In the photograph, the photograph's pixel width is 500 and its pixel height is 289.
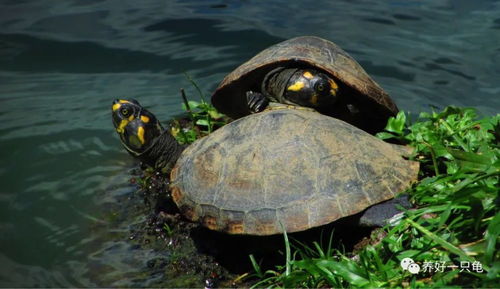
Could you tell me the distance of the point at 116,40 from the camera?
31.6 feet

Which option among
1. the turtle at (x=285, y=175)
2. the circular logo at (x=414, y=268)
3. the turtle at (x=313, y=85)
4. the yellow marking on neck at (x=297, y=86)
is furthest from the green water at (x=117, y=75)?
the circular logo at (x=414, y=268)

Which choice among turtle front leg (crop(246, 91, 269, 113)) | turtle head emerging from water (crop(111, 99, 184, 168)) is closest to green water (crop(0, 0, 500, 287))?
turtle head emerging from water (crop(111, 99, 184, 168))

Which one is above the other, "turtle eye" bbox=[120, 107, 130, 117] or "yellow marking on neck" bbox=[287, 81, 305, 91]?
"yellow marking on neck" bbox=[287, 81, 305, 91]

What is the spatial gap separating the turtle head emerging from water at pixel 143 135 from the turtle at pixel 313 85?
79 centimetres

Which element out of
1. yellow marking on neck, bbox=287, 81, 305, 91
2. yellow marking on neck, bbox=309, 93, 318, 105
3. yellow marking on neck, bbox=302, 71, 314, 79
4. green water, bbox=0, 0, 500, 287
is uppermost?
yellow marking on neck, bbox=302, 71, 314, 79

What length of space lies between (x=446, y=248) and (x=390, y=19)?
26.0 ft

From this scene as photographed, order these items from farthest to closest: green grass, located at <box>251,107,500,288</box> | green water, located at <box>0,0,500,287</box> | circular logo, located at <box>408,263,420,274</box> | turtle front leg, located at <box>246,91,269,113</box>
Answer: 1. turtle front leg, located at <box>246,91,269,113</box>
2. green water, located at <box>0,0,500,287</box>
3. circular logo, located at <box>408,263,420,274</box>
4. green grass, located at <box>251,107,500,288</box>

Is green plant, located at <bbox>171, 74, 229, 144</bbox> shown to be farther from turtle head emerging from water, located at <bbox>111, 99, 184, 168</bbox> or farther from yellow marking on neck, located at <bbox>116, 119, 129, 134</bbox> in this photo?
yellow marking on neck, located at <bbox>116, 119, 129, 134</bbox>

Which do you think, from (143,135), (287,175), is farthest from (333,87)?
(143,135)

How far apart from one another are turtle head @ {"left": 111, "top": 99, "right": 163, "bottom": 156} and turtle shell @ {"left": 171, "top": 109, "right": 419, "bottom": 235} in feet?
2.96

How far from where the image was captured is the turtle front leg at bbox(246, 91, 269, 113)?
5574mm

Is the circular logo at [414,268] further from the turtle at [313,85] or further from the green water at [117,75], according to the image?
the turtle at [313,85]

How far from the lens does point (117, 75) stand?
8648 millimetres

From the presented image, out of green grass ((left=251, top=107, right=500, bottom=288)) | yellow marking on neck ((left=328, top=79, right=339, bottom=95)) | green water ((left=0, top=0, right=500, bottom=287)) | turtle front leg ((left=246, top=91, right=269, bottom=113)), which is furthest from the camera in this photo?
turtle front leg ((left=246, top=91, right=269, bottom=113))
